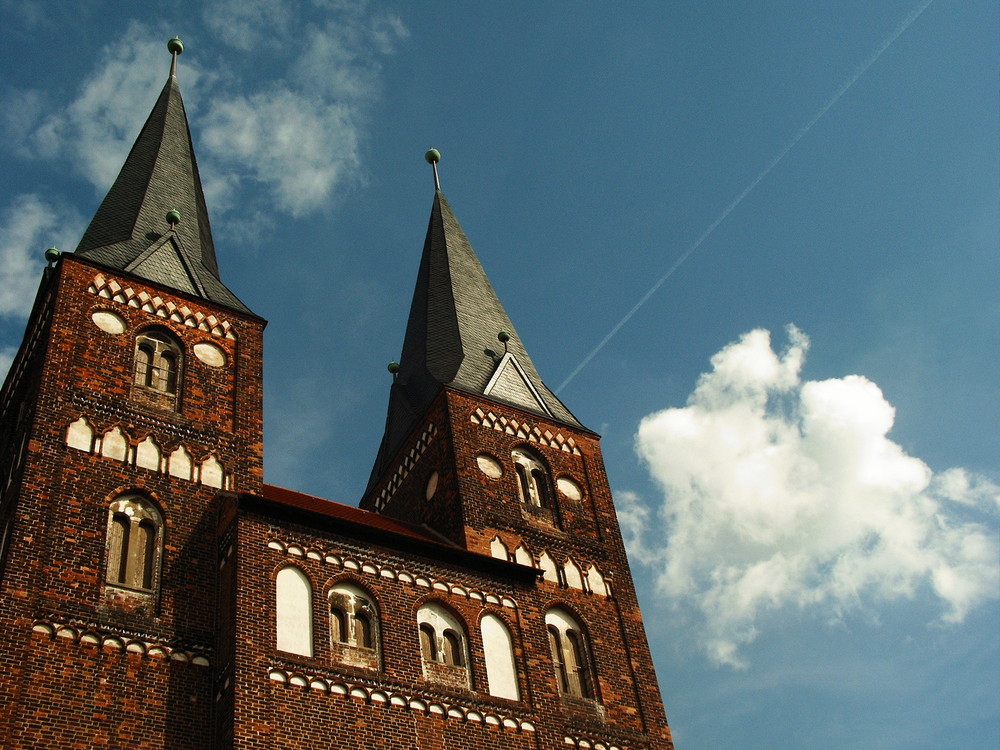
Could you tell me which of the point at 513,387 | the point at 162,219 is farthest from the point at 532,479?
the point at 162,219

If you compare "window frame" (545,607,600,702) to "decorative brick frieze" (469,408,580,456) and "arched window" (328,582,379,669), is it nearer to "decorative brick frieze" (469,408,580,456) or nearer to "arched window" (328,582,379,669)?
"arched window" (328,582,379,669)

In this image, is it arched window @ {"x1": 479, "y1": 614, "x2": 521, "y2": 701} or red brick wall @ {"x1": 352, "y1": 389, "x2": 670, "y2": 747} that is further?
red brick wall @ {"x1": 352, "y1": 389, "x2": 670, "y2": 747}

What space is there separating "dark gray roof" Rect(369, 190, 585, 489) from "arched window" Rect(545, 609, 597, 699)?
601 centimetres

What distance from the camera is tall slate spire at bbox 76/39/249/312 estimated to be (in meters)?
23.1

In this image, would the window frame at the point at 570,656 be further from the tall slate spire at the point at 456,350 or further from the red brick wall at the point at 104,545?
the red brick wall at the point at 104,545

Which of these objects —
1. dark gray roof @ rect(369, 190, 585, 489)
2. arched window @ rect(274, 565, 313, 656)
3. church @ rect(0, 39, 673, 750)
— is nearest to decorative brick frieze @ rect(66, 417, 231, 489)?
church @ rect(0, 39, 673, 750)

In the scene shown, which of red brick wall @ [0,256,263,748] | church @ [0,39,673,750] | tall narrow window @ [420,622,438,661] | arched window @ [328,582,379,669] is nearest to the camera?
red brick wall @ [0,256,263,748]

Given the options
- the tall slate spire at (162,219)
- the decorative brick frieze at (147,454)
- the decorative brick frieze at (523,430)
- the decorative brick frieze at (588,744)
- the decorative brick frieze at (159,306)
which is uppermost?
the tall slate spire at (162,219)

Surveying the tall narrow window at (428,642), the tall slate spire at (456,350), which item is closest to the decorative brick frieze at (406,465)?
the tall slate spire at (456,350)

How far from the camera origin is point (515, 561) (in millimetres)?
21812

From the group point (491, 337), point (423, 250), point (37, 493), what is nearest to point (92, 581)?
point (37, 493)

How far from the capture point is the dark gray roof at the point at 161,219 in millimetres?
23078

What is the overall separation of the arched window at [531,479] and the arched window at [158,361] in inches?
292

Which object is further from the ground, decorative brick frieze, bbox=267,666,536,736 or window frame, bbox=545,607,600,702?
window frame, bbox=545,607,600,702
